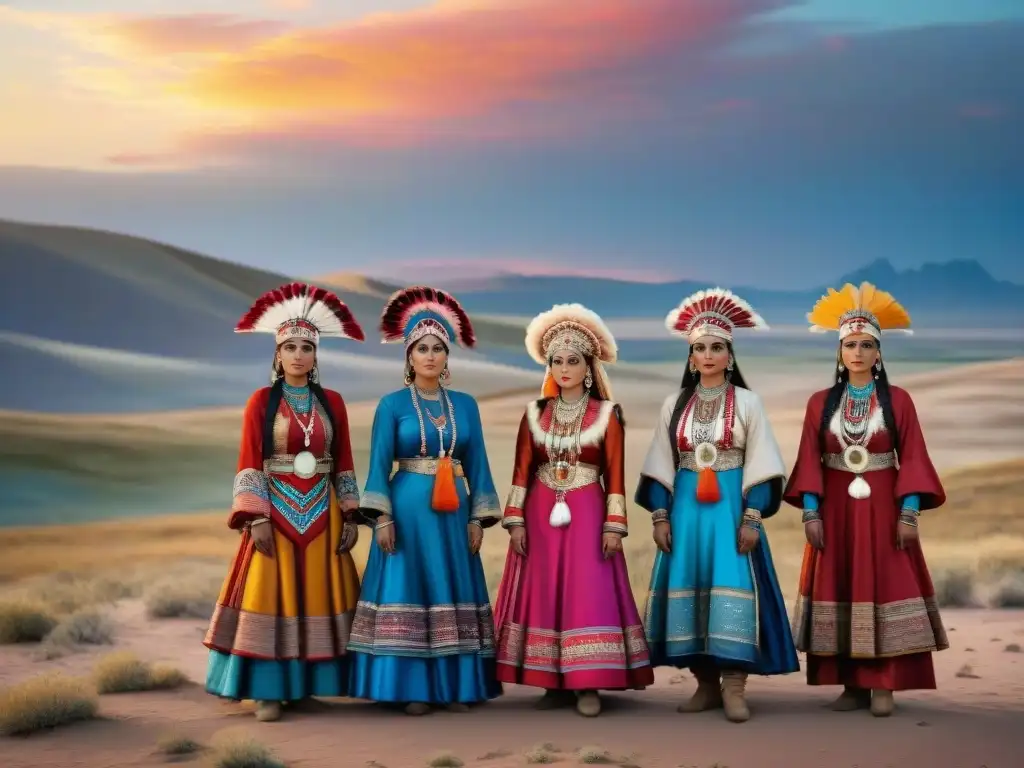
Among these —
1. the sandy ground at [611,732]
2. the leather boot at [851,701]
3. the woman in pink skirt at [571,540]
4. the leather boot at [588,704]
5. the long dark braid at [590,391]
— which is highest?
the long dark braid at [590,391]

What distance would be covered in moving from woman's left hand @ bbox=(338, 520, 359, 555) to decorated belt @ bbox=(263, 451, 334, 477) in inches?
12.5

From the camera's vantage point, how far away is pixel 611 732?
7090 mm

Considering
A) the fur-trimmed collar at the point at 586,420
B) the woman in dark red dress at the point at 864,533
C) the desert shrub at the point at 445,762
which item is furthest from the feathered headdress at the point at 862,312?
the desert shrub at the point at 445,762

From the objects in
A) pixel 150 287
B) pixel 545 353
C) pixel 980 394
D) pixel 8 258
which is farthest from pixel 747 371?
pixel 545 353

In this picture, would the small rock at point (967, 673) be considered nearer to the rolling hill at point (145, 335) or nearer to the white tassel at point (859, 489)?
the white tassel at point (859, 489)

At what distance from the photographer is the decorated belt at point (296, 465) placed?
24.5 ft

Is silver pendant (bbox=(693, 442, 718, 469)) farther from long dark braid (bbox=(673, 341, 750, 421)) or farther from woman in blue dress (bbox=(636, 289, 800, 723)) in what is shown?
long dark braid (bbox=(673, 341, 750, 421))

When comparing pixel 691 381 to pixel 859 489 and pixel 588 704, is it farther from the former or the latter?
pixel 588 704

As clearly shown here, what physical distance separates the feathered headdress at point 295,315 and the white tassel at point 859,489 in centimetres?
277

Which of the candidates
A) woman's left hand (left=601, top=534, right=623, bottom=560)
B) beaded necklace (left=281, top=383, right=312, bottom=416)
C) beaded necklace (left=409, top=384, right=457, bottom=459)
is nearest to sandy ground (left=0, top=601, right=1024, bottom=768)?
woman's left hand (left=601, top=534, right=623, bottom=560)

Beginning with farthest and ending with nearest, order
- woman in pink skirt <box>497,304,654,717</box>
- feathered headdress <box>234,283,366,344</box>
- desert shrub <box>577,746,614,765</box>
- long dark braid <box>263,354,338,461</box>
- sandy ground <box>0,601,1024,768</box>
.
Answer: feathered headdress <box>234,283,366,344</box>
long dark braid <box>263,354,338,461</box>
woman in pink skirt <box>497,304,654,717</box>
sandy ground <box>0,601,1024,768</box>
desert shrub <box>577,746,614,765</box>

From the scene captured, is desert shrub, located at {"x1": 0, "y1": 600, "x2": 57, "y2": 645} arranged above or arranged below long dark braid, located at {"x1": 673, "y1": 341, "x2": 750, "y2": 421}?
below

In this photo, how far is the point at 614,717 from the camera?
7438 mm

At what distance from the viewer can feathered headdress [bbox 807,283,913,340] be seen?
764 centimetres
